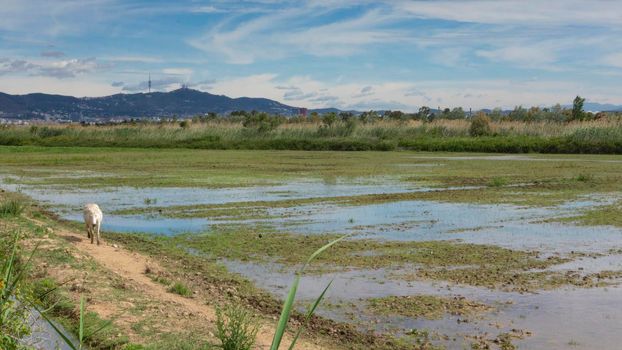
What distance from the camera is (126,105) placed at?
171875 millimetres

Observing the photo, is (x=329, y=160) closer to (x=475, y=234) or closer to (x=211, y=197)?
(x=211, y=197)

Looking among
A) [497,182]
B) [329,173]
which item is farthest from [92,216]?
[329,173]

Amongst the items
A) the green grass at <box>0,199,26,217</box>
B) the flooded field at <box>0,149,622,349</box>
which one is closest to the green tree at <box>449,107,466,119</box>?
the flooded field at <box>0,149,622,349</box>

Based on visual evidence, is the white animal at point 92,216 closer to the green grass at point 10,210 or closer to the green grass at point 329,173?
the green grass at point 10,210

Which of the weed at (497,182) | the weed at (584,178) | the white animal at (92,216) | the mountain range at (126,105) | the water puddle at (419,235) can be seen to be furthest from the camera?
the mountain range at (126,105)

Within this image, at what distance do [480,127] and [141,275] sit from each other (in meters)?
43.8

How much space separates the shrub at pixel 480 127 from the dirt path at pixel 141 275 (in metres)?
40.9

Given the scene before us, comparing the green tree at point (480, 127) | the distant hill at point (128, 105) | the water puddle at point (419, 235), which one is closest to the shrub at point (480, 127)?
the green tree at point (480, 127)

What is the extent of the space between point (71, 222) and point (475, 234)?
28.5 feet

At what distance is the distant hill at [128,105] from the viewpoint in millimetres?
161875

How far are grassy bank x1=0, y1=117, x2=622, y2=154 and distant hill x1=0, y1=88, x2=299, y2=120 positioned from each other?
95.6 metres

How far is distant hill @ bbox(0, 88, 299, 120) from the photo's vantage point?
161875mm

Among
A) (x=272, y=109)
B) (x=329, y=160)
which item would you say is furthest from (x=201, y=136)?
(x=272, y=109)

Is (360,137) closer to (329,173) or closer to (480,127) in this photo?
(480,127)
